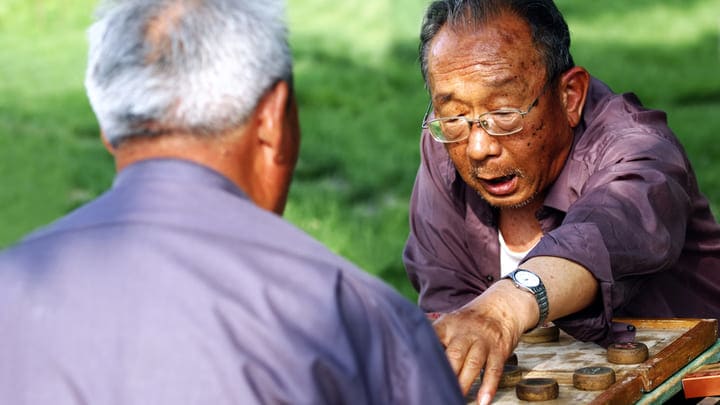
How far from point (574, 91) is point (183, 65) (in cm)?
205

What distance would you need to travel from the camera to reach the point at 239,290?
71.2 inches

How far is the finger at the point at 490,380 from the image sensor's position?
2633mm

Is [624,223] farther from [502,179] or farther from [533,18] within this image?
[533,18]

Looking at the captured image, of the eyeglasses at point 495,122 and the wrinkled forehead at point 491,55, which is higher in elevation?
the wrinkled forehead at point 491,55

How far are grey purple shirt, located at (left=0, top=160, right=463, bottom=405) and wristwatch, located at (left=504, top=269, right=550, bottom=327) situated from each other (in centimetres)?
102

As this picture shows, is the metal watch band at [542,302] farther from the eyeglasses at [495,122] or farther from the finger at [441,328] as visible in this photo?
the eyeglasses at [495,122]

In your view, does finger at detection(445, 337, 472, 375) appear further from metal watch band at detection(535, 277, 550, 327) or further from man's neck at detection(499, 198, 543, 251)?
man's neck at detection(499, 198, 543, 251)

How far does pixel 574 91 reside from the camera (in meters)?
3.74

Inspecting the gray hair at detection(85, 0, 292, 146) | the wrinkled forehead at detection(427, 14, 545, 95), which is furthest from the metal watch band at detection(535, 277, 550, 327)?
the gray hair at detection(85, 0, 292, 146)

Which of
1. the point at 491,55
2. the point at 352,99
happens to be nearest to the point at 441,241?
the point at 491,55

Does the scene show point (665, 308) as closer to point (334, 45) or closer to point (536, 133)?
point (536, 133)

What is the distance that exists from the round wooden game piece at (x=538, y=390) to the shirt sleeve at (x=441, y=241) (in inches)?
52.7

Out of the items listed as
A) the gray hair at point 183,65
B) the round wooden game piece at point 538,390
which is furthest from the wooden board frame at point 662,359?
the gray hair at point 183,65

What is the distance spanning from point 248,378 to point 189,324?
12cm
